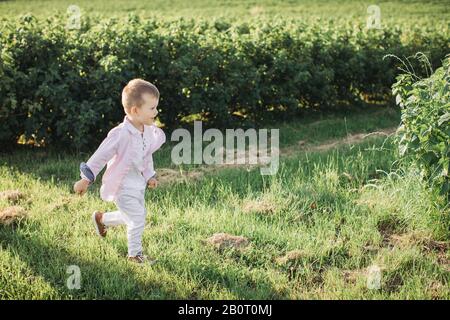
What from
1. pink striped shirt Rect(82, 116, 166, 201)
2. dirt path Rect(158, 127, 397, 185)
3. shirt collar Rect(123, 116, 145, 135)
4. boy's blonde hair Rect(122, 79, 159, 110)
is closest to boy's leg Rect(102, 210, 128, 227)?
pink striped shirt Rect(82, 116, 166, 201)

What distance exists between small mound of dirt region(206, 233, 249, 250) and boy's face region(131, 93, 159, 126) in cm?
124

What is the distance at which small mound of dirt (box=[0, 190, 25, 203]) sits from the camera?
593 cm

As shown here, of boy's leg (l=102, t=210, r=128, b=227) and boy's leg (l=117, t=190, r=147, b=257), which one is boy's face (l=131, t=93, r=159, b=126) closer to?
boy's leg (l=117, t=190, r=147, b=257)

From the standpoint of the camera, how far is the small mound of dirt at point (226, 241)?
5031mm

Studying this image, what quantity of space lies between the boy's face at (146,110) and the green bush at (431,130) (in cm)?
226

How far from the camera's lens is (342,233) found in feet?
17.4

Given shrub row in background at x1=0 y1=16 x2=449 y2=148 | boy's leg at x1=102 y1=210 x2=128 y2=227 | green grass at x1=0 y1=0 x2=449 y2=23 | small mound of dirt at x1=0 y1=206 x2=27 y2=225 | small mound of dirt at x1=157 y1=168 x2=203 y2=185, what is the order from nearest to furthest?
1. boy's leg at x1=102 y1=210 x2=128 y2=227
2. small mound of dirt at x1=0 y1=206 x2=27 y2=225
3. small mound of dirt at x1=157 y1=168 x2=203 y2=185
4. shrub row in background at x1=0 y1=16 x2=449 y2=148
5. green grass at x1=0 y1=0 x2=449 y2=23

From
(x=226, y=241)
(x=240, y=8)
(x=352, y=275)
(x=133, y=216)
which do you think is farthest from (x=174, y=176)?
(x=240, y=8)

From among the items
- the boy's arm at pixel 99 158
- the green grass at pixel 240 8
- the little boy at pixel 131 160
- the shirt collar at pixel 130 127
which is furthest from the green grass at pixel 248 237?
the green grass at pixel 240 8

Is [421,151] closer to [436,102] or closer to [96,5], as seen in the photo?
[436,102]

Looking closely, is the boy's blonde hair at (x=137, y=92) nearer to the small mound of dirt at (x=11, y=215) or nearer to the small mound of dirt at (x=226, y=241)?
the small mound of dirt at (x=226, y=241)

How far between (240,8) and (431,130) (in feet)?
52.0

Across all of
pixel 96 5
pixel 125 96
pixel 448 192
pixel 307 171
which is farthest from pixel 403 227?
pixel 96 5
